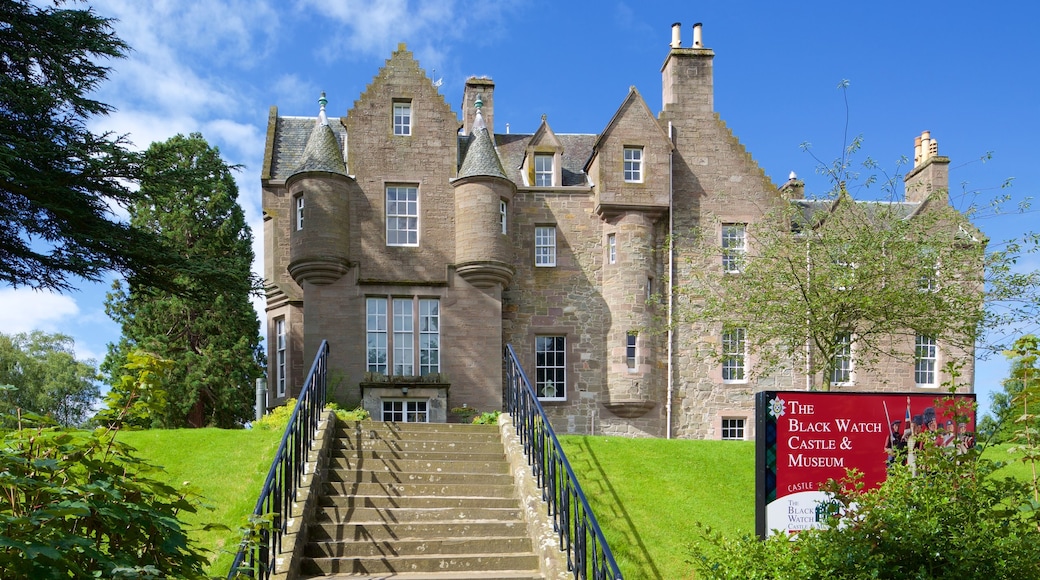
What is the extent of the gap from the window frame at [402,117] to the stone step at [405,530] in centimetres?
1525

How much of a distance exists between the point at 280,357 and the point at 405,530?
15.1 metres

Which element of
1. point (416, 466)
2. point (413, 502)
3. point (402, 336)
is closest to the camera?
point (413, 502)

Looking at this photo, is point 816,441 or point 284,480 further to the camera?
point 816,441

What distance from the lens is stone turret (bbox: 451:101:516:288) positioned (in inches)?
928

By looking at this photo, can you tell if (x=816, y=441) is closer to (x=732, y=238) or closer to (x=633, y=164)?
(x=732, y=238)

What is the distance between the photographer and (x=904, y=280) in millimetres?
19672

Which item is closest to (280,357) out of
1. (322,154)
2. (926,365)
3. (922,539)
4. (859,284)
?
(322,154)

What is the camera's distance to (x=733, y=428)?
2572cm

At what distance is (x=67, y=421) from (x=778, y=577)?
4900 centimetres

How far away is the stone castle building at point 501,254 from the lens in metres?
23.2

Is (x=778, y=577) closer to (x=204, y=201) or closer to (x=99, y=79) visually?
(x=99, y=79)

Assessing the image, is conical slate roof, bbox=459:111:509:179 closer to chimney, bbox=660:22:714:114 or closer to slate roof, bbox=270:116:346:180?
slate roof, bbox=270:116:346:180

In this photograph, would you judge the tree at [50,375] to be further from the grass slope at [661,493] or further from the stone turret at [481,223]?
Result: the grass slope at [661,493]

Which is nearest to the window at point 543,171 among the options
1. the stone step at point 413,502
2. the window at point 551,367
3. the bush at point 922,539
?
the window at point 551,367
